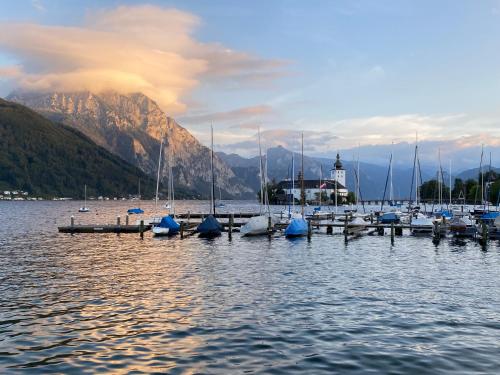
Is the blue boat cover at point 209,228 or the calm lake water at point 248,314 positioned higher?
the blue boat cover at point 209,228

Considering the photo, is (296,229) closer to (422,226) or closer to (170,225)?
(170,225)

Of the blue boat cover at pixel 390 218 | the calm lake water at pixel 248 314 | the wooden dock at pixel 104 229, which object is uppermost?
the blue boat cover at pixel 390 218

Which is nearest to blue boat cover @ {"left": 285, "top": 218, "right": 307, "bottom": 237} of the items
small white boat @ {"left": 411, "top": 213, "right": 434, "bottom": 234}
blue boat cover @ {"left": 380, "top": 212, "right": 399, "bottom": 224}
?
small white boat @ {"left": 411, "top": 213, "right": 434, "bottom": 234}

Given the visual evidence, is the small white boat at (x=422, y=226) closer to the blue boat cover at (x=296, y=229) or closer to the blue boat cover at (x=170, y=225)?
the blue boat cover at (x=296, y=229)

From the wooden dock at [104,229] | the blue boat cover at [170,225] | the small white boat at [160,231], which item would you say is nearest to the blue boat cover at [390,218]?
the blue boat cover at [170,225]

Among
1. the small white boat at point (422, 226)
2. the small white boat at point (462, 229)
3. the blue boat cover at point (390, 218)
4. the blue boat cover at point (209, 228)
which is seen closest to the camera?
the small white boat at point (462, 229)

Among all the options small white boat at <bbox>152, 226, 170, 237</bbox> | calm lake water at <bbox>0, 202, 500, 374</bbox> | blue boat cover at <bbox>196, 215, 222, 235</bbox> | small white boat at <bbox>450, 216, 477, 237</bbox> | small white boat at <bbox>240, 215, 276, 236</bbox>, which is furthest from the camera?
blue boat cover at <bbox>196, 215, 222, 235</bbox>

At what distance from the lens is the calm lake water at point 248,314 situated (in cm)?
1709

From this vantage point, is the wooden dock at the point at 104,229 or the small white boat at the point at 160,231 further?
the wooden dock at the point at 104,229

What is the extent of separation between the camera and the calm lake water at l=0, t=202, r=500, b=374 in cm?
1709

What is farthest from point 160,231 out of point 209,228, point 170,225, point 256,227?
point 256,227

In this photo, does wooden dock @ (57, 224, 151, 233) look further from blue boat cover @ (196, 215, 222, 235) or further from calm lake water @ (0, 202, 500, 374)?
calm lake water @ (0, 202, 500, 374)

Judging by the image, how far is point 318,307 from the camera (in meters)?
25.1

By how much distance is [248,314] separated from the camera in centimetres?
2356
